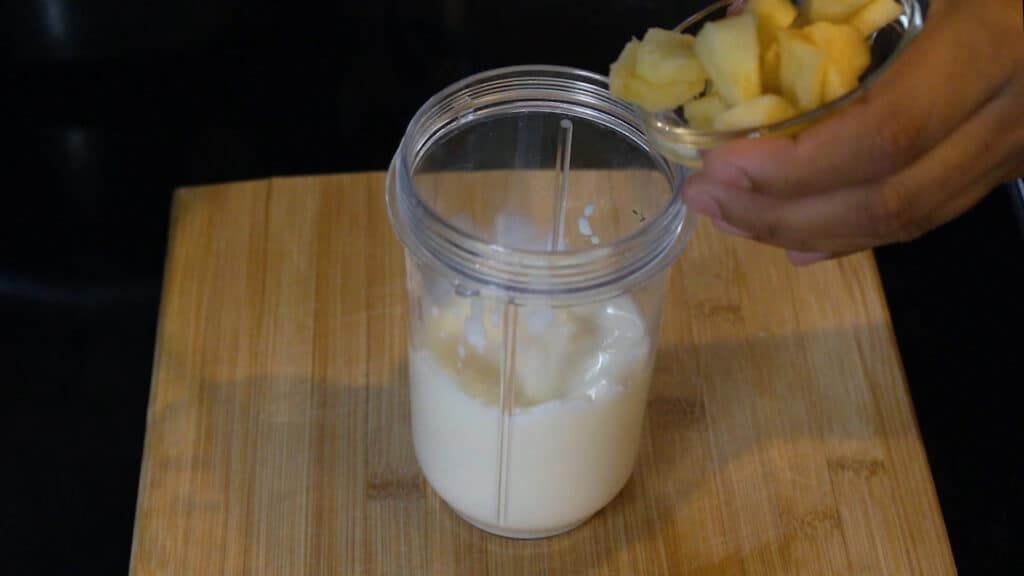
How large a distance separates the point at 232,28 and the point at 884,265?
33.2 inches

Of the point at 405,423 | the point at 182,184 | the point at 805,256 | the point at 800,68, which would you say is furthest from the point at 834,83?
the point at 182,184

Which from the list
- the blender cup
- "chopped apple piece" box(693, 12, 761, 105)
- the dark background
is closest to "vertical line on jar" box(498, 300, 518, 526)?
the blender cup

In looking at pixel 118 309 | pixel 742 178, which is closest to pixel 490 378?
pixel 742 178

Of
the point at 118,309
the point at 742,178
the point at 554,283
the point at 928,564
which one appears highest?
the point at 742,178

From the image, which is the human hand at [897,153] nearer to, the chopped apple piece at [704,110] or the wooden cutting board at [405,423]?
the chopped apple piece at [704,110]

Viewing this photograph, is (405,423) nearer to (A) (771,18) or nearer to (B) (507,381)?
(B) (507,381)

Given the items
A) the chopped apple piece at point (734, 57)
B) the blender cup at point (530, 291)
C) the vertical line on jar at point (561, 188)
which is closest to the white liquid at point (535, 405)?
the blender cup at point (530, 291)

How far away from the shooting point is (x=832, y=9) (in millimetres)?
679

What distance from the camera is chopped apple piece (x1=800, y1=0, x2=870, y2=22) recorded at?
676 mm

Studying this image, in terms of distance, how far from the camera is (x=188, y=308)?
42.1 inches

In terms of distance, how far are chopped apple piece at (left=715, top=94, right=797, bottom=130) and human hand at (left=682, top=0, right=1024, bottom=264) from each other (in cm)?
1

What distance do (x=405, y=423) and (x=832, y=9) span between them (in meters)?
0.54

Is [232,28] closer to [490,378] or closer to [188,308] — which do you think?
[188,308]

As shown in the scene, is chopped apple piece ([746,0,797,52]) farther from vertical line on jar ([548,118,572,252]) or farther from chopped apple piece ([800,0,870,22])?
vertical line on jar ([548,118,572,252])
